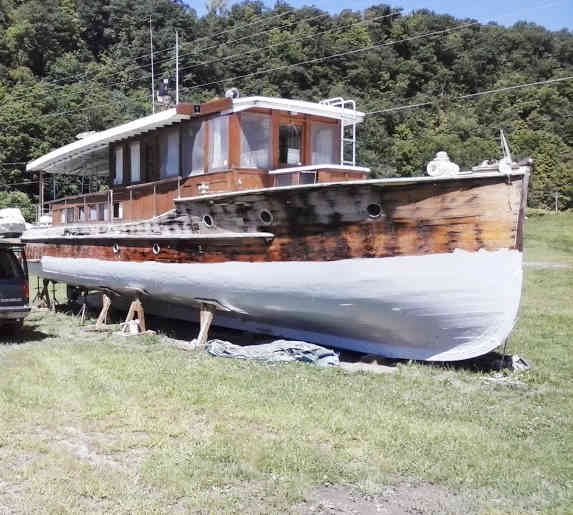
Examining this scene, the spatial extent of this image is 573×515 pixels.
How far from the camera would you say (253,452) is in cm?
462

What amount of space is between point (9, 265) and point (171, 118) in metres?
3.49

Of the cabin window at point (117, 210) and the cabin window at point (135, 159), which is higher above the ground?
the cabin window at point (135, 159)

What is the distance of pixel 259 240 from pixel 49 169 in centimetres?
990

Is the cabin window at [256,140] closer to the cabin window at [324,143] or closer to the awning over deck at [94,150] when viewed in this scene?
the cabin window at [324,143]

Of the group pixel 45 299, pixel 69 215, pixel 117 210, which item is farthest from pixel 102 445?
pixel 45 299

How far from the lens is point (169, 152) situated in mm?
10359

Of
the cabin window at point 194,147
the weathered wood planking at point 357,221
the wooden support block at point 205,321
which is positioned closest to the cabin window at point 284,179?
the weathered wood planking at point 357,221

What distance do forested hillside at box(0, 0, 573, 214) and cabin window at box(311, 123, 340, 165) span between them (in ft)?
118

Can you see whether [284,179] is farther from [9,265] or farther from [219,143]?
[9,265]

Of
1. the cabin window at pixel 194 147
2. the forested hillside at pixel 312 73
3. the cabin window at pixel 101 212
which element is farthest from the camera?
the forested hillside at pixel 312 73

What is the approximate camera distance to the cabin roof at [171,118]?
891 centimetres

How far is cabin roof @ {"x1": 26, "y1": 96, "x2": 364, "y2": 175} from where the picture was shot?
→ 8906mm

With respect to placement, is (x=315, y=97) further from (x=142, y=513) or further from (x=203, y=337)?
(x=142, y=513)

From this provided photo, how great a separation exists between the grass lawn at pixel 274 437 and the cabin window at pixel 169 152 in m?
3.50
